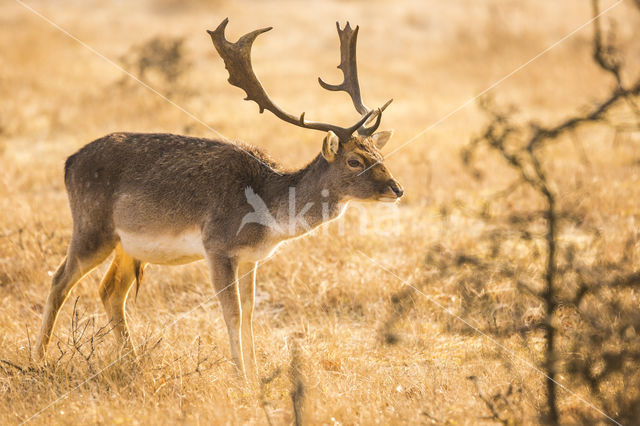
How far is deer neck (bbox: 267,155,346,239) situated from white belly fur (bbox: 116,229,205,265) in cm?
68

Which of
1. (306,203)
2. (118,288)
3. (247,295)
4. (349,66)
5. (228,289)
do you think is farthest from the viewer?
(349,66)

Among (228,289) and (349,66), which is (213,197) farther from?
(349,66)

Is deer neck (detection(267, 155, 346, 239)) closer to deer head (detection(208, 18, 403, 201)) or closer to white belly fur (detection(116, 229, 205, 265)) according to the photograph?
deer head (detection(208, 18, 403, 201))

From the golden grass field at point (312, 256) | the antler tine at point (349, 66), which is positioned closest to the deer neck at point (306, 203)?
the antler tine at point (349, 66)

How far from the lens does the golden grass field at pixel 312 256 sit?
521 cm

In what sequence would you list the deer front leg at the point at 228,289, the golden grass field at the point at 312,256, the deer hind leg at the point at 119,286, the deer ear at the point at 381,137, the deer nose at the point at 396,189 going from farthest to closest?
the deer ear at the point at 381,137 → the deer hind leg at the point at 119,286 → the deer nose at the point at 396,189 → the deer front leg at the point at 228,289 → the golden grass field at the point at 312,256

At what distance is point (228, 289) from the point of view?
6.12 metres

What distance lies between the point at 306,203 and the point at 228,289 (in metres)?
0.93

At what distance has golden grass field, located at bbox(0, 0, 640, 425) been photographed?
17.1 ft

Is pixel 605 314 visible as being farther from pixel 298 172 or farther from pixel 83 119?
pixel 83 119

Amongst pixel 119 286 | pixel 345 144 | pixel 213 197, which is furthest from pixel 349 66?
pixel 119 286

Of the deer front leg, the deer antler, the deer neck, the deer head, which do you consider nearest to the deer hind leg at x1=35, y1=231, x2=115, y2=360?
the deer front leg

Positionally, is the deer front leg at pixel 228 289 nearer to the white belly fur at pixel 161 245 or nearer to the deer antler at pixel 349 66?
the white belly fur at pixel 161 245

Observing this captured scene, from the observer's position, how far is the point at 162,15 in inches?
1185
